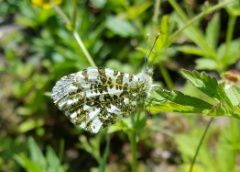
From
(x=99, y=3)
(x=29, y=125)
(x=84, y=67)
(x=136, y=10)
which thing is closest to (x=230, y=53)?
(x=136, y=10)

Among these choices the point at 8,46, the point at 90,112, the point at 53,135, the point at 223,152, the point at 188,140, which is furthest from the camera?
the point at 8,46

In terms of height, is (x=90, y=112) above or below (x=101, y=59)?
below

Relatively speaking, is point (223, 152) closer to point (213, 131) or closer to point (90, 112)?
point (213, 131)

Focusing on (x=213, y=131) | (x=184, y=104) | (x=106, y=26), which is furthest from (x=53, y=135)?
(x=184, y=104)

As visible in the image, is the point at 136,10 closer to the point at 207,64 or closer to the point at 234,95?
the point at 207,64

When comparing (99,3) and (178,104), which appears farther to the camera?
(99,3)

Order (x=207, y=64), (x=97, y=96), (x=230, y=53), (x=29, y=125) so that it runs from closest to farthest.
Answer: (x=97, y=96), (x=207, y=64), (x=230, y=53), (x=29, y=125)

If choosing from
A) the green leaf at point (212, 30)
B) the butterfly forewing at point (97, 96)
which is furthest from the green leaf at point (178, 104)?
the green leaf at point (212, 30)
